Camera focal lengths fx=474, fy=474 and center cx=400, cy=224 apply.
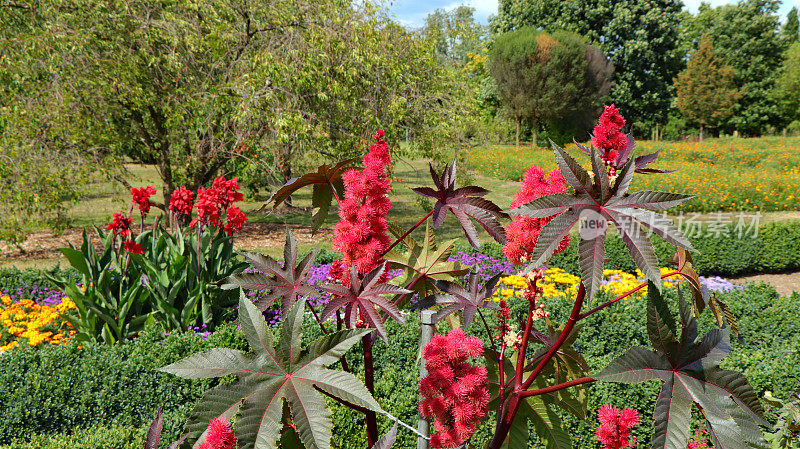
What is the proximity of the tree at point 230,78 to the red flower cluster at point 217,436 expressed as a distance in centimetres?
608

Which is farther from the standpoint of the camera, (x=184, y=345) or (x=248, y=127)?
(x=248, y=127)

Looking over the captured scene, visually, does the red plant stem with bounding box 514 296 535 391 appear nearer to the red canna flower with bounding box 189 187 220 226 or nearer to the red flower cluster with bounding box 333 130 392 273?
the red flower cluster with bounding box 333 130 392 273

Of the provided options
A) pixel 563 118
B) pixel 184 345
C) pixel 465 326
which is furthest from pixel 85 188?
pixel 563 118

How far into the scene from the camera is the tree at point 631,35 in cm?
2920

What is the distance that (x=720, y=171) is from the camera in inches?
576

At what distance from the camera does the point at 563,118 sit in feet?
93.7

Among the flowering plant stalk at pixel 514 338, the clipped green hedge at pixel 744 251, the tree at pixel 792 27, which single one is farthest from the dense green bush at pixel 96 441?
the tree at pixel 792 27

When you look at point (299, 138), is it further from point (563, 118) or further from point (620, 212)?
point (563, 118)

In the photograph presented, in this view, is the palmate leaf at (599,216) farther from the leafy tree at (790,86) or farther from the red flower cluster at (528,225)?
the leafy tree at (790,86)

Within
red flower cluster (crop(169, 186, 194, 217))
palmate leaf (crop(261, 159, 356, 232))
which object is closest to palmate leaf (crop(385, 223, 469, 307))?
palmate leaf (crop(261, 159, 356, 232))

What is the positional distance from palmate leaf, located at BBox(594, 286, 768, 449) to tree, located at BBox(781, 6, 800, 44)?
46.1 meters

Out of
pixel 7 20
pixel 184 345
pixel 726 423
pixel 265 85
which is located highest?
pixel 7 20

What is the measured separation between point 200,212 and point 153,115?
5.10m

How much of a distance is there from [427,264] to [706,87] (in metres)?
34.0
